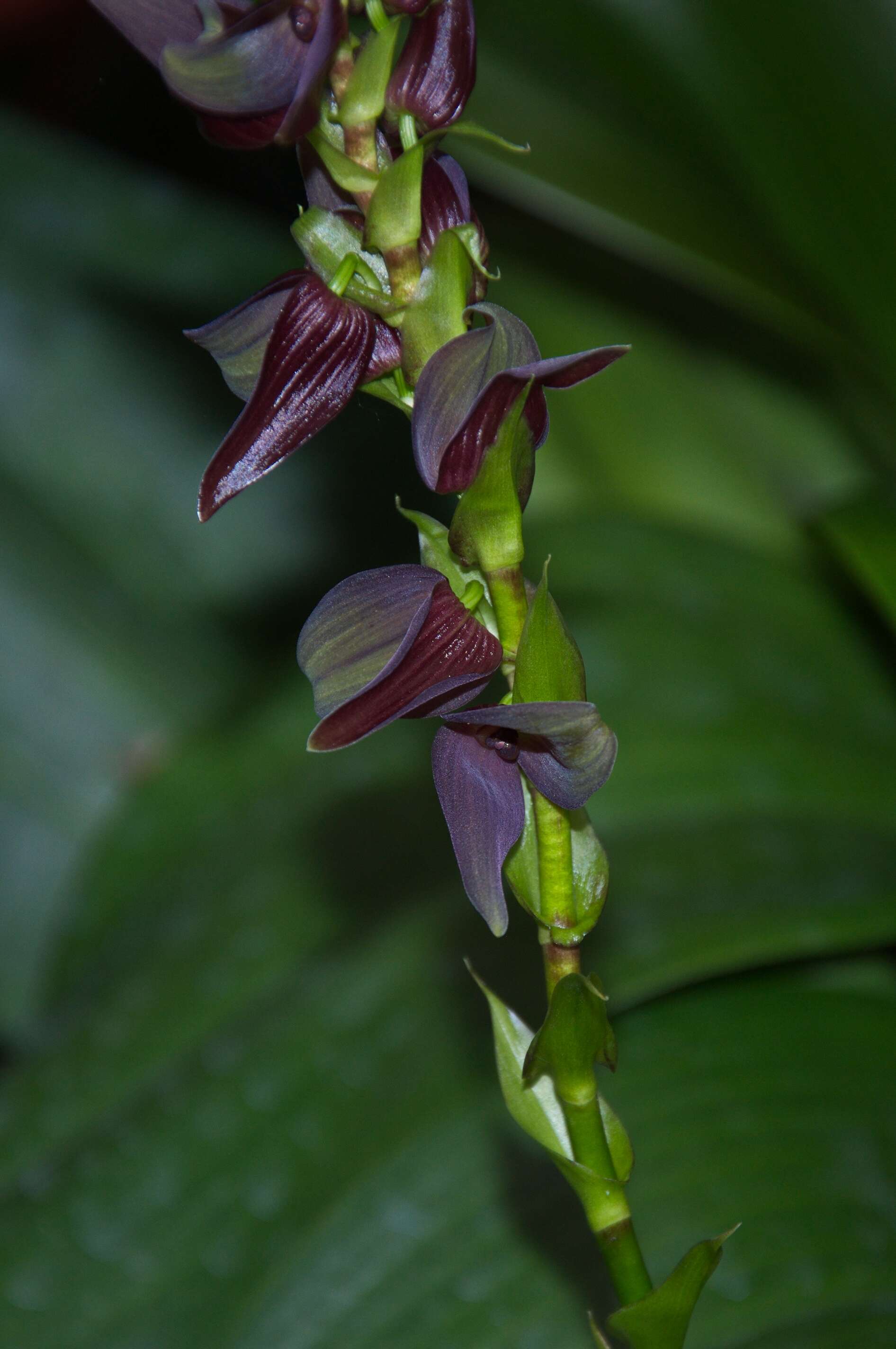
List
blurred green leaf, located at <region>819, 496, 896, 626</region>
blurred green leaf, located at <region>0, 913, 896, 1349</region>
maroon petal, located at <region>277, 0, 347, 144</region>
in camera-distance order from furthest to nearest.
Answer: blurred green leaf, located at <region>819, 496, 896, 626</region> → blurred green leaf, located at <region>0, 913, 896, 1349</region> → maroon petal, located at <region>277, 0, 347, 144</region>

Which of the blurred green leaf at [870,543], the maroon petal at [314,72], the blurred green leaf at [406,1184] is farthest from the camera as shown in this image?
the blurred green leaf at [870,543]

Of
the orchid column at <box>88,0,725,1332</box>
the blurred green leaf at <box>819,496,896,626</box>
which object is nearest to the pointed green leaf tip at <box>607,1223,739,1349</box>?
the orchid column at <box>88,0,725,1332</box>

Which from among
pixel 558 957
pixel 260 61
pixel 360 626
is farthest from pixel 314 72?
pixel 558 957

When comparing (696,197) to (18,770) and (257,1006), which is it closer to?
(257,1006)

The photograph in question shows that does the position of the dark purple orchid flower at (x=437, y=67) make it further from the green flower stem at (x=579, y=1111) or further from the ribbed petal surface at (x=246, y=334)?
the green flower stem at (x=579, y=1111)

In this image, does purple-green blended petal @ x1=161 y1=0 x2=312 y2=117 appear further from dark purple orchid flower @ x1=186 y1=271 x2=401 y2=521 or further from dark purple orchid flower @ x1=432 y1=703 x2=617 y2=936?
dark purple orchid flower @ x1=432 y1=703 x2=617 y2=936

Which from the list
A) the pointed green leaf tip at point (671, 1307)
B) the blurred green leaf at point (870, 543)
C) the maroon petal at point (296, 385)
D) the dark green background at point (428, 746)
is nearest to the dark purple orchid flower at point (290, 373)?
the maroon petal at point (296, 385)
